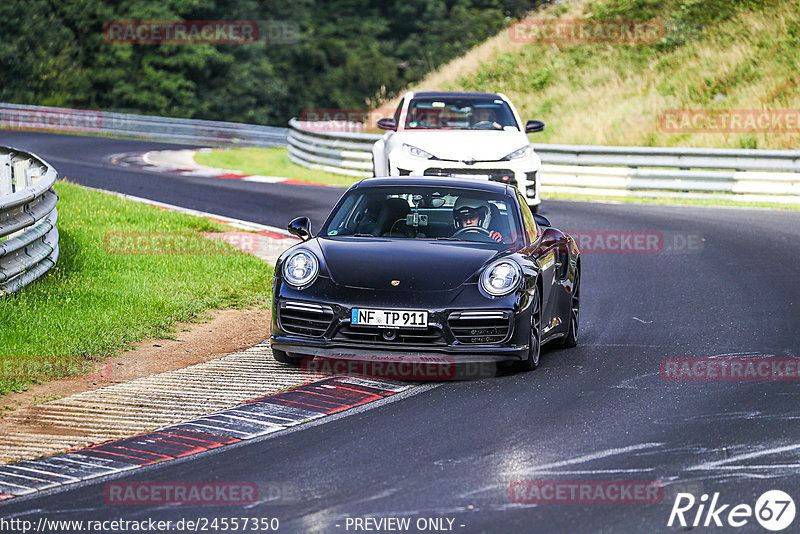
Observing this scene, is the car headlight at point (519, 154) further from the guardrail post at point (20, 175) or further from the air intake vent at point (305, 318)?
the air intake vent at point (305, 318)

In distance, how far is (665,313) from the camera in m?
11.2

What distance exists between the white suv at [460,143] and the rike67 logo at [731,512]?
10.8m

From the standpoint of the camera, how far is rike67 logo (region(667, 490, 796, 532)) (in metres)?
5.34

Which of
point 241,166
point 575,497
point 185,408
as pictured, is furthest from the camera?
point 241,166

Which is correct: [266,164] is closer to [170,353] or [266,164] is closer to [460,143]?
[460,143]

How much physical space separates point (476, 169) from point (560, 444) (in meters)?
9.98

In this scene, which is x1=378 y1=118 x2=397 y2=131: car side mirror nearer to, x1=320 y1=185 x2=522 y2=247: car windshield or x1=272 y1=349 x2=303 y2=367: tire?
x1=320 y1=185 x2=522 y2=247: car windshield

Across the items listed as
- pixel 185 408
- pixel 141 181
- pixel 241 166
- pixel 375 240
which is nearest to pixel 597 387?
Result: pixel 375 240

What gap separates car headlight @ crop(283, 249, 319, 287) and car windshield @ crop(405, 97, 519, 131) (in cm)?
923

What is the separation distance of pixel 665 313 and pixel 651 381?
9.80 feet

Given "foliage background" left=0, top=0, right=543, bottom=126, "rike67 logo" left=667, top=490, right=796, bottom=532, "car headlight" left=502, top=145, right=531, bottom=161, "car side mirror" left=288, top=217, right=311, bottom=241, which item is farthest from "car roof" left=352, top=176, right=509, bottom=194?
"foliage background" left=0, top=0, right=543, bottom=126

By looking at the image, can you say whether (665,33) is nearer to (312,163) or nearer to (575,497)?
(312,163)

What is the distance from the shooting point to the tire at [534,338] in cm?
848

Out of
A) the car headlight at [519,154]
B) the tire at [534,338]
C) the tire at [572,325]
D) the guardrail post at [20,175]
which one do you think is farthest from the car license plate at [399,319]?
the car headlight at [519,154]
